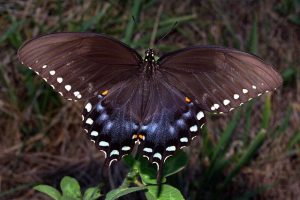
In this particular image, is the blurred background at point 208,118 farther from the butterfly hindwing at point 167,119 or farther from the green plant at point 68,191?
the green plant at point 68,191

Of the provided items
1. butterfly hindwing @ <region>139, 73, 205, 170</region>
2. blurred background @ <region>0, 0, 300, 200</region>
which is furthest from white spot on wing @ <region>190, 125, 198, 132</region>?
blurred background @ <region>0, 0, 300, 200</region>

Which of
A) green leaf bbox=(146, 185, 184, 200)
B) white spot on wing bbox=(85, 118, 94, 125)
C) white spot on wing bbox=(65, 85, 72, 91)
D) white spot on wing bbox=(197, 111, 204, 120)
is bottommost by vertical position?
green leaf bbox=(146, 185, 184, 200)

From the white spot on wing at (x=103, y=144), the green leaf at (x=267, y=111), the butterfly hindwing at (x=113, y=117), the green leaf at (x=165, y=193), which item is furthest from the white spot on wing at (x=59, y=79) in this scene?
the green leaf at (x=267, y=111)

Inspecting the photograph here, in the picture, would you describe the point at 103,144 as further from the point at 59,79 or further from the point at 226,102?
the point at 226,102

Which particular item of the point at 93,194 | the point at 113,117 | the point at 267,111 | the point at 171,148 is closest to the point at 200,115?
the point at 171,148

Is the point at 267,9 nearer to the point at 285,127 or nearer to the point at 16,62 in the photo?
the point at 285,127

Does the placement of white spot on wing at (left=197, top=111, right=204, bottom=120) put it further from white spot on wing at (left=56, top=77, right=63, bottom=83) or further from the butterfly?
white spot on wing at (left=56, top=77, right=63, bottom=83)

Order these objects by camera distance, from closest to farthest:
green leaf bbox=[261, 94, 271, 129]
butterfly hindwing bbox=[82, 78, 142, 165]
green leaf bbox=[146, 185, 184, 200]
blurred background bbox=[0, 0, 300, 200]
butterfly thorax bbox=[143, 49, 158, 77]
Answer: green leaf bbox=[146, 185, 184, 200] → butterfly hindwing bbox=[82, 78, 142, 165] → butterfly thorax bbox=[143, 49, 158, 77] → green leaf bbox=[261, 94, 271, 129] → blurred background bbox=[0, 0, 300, 200]
